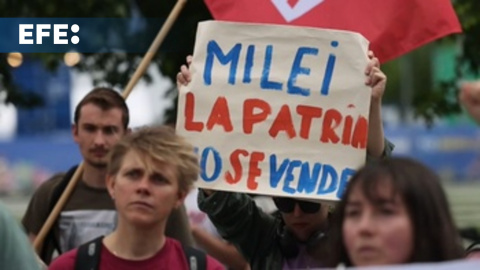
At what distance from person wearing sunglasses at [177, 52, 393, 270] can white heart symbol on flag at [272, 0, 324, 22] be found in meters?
0.83

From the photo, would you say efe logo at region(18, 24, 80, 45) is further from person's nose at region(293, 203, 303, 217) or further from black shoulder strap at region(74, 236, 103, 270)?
black shoulder strap at region(74, 236, 103, 270)

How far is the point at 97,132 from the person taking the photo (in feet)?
24.1

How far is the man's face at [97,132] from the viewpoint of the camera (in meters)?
7.25

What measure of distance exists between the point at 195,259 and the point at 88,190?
76.1 inches

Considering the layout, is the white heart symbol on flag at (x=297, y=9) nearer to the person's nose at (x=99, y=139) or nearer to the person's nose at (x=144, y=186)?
the person's nose at (x=99, y=139)

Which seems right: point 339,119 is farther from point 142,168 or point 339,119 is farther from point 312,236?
point 142,168

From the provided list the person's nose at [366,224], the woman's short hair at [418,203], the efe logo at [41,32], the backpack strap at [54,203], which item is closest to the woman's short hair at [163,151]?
the woman's short hair at [418,203]

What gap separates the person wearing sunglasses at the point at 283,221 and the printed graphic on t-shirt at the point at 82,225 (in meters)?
1.04

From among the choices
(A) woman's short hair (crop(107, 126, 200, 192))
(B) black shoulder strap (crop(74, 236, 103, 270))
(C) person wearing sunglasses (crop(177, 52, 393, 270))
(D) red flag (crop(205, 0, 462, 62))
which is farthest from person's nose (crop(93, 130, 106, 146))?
(B) black shoulder strap (crop(74, 236, 103, 270))

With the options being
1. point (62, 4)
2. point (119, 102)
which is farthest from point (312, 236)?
point (62, 4)

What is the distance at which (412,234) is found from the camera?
13.5ft

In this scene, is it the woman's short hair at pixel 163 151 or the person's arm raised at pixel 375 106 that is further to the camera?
the person's arm raised at pixel 375 106

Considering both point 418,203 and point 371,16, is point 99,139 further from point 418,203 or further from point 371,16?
point 418,203

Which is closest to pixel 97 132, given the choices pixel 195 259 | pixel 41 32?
pixel 195 259
